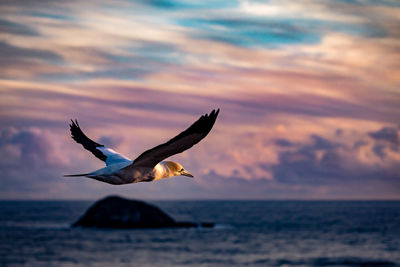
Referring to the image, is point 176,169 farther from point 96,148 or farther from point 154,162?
point 96,148

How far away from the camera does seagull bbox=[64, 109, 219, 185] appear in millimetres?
11414

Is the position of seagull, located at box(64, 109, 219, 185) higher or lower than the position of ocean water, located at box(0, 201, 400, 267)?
higher

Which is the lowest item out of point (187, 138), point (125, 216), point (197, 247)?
point (197, 247)

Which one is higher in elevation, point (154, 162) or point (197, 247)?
point (154, 162)

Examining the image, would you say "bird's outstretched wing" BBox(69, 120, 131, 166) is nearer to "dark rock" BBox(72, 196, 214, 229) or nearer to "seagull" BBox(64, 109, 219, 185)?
"seagull" BBox(64, 109, 219, 185)

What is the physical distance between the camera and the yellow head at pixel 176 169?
Answer: 45.5ft

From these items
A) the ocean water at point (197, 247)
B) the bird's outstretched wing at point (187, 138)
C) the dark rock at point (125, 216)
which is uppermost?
the bird's outstretched wing at point (187, 138)

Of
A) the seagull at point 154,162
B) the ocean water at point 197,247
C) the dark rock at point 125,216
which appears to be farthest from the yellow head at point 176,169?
the dark rock at point 125,216

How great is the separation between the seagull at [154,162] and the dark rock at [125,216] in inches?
3416

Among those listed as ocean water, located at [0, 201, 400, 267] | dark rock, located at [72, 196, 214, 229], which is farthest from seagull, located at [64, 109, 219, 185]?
dark rock, located at [72, 196, 214, 229]

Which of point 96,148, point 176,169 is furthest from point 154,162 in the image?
point 96,148

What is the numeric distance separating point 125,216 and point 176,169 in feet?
298

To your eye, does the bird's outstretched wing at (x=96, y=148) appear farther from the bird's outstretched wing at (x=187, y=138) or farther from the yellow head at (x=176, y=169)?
the bird's outstretched wing at (x=187, y=138)

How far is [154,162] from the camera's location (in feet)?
41.8
